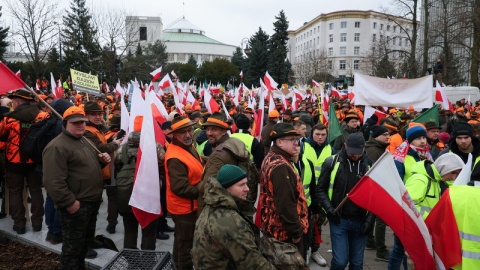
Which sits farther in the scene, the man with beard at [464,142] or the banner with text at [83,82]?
the banner with text at [83,82]

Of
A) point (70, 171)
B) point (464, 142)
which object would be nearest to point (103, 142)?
point (70, 171)

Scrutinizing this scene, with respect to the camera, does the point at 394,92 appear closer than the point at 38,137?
No

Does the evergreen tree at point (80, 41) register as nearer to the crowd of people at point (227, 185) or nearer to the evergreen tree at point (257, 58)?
the evergreen tree at point (257, 58)

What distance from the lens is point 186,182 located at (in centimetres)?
396

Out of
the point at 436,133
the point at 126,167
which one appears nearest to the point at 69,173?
the point at 126,167

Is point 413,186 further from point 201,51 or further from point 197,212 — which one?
point 201,51

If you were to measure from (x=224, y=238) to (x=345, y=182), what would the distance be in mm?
2058

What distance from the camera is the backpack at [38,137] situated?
534 centimetres

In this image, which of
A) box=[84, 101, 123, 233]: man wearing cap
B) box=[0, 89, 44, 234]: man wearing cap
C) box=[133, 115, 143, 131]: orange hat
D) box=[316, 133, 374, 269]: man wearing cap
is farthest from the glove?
box=[0, 89, 44, 234]: man wearing cap

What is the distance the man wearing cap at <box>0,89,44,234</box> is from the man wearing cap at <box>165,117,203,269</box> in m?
2.79

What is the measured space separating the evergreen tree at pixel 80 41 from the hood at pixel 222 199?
1337 inches

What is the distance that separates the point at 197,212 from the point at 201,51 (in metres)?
118

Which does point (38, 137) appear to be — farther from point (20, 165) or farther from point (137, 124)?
point (137, 124)

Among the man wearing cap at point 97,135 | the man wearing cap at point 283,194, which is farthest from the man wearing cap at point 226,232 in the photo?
the man wearing cap at point 97,135
